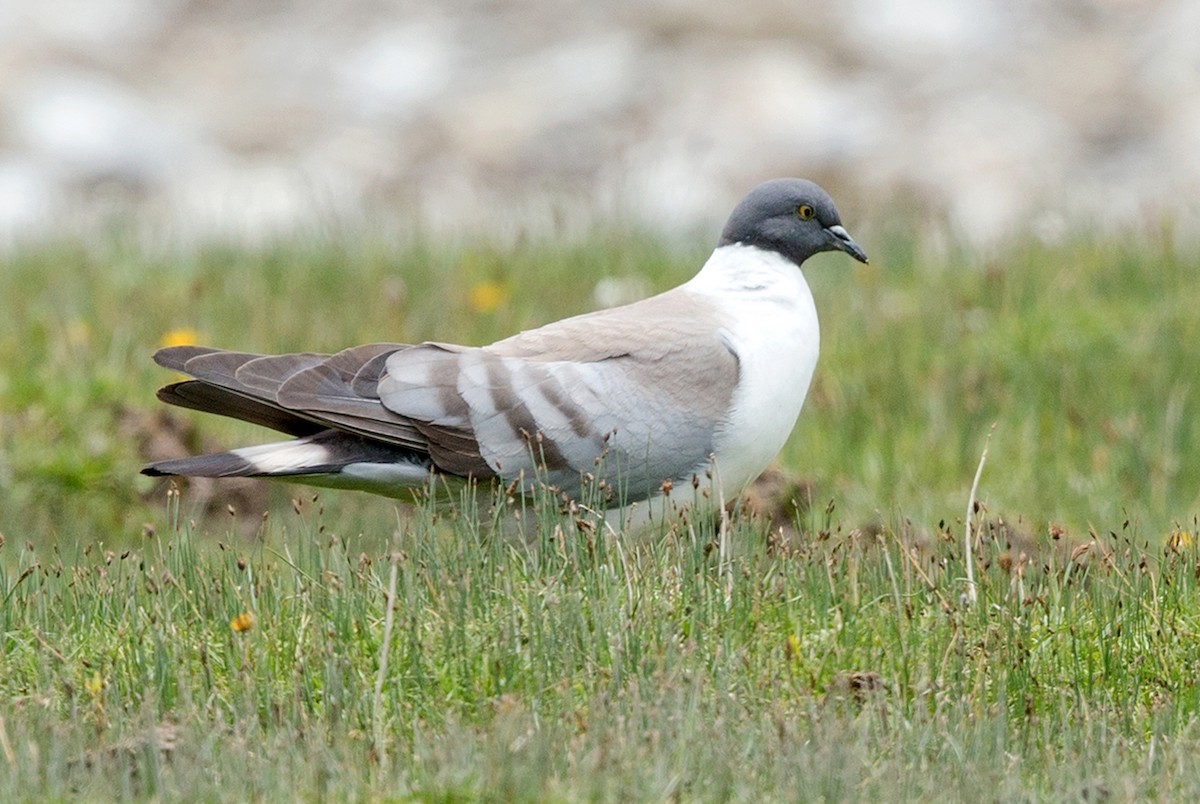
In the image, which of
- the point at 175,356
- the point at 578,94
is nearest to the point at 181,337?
the point at 175,356

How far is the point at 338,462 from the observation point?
6.15 metres

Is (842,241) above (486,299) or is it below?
above

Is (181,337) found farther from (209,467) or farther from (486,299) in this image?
(209,467)

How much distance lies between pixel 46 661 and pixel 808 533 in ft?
8.05

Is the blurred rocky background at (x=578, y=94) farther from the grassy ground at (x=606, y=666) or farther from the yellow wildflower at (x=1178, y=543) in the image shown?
the grassy ground at (x=606, y=666)

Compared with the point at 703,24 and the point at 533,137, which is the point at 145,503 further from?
the point at 703,24

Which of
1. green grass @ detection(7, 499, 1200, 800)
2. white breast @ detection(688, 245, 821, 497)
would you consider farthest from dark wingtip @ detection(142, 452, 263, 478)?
white breast @ detection(688, 245, 821, 497)

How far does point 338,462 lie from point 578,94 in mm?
20174

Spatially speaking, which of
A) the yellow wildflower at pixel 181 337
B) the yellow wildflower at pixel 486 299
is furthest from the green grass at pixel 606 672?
the yellow wildflower at pixel 486 299

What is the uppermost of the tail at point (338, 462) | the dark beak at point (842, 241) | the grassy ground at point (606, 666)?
the dark beak at point (842, 241)

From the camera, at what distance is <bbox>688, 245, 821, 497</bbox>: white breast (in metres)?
6.28

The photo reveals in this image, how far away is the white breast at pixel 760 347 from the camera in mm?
6281

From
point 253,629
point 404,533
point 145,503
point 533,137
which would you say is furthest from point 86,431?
point 533,137

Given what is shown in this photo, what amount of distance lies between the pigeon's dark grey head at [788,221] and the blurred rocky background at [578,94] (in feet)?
45.3
